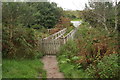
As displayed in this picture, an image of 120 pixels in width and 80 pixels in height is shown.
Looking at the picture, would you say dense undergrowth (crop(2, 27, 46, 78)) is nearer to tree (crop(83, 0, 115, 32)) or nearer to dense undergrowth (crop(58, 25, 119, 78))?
dense undergrowth (crop(58, 25, 119, 78))

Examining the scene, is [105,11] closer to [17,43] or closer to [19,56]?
[17,43]

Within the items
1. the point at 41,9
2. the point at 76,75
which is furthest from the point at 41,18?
the point at 76,75

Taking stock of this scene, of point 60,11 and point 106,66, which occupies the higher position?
point 60,11

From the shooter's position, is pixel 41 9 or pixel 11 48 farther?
pixel 41 9

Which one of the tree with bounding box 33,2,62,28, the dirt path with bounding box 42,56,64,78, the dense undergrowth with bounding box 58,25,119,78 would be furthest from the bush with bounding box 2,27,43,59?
the tree with bounding box 33,2,62,28

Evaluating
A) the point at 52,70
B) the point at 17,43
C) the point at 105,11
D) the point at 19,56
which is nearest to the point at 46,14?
the point at 105,11

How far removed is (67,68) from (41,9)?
15998mm

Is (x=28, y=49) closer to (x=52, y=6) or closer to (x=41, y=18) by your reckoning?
(x=41, y=18)

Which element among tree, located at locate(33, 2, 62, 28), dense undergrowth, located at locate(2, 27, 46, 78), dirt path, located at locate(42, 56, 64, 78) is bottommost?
dirt path, located at locate(42, 56, 64, 78)

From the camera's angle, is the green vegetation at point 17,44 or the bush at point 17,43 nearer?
the green vegetation at point 17,44

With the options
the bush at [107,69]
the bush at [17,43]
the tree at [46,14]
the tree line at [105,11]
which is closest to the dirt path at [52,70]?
the bush at [17,43]

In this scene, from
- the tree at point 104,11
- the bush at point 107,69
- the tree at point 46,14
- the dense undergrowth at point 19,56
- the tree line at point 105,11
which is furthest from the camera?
the tree at point 46,14

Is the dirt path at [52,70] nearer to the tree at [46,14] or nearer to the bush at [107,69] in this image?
the bush at [107,69]

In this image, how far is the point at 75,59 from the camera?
264 inches
